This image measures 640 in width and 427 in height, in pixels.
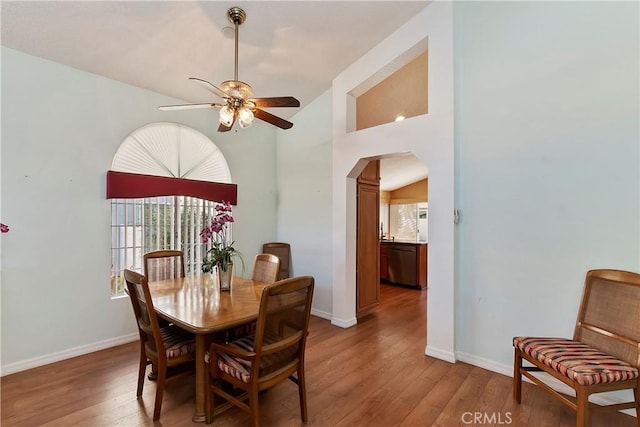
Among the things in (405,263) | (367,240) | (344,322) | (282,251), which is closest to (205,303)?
(344,322)

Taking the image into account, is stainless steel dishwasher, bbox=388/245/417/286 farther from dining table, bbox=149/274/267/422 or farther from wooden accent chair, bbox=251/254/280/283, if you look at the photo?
dining table, bbox=149/274/267/422

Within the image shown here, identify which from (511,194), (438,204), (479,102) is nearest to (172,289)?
(438,204)

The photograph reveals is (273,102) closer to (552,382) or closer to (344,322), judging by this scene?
(344,322)

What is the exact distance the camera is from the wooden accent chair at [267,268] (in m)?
2.87

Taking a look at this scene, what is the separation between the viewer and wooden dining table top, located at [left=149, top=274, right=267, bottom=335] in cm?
184

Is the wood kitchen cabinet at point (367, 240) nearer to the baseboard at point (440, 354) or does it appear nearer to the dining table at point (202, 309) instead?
the baseboard at point (440, 354)

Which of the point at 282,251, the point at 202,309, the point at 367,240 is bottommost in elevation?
the point at 202,309

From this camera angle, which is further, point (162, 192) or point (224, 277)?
point (162, 192)

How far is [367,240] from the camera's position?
4.21 metres

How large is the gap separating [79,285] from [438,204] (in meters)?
3.61

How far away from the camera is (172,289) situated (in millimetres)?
2594

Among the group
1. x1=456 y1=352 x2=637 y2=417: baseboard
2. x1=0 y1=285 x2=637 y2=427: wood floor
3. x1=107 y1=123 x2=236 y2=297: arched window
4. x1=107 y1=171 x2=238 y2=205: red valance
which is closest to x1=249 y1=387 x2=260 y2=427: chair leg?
x1=0 y1=285 x2=637 y2=427: wood floor

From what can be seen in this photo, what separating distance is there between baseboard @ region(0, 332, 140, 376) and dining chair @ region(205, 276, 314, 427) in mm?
1772

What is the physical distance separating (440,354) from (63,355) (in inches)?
142
